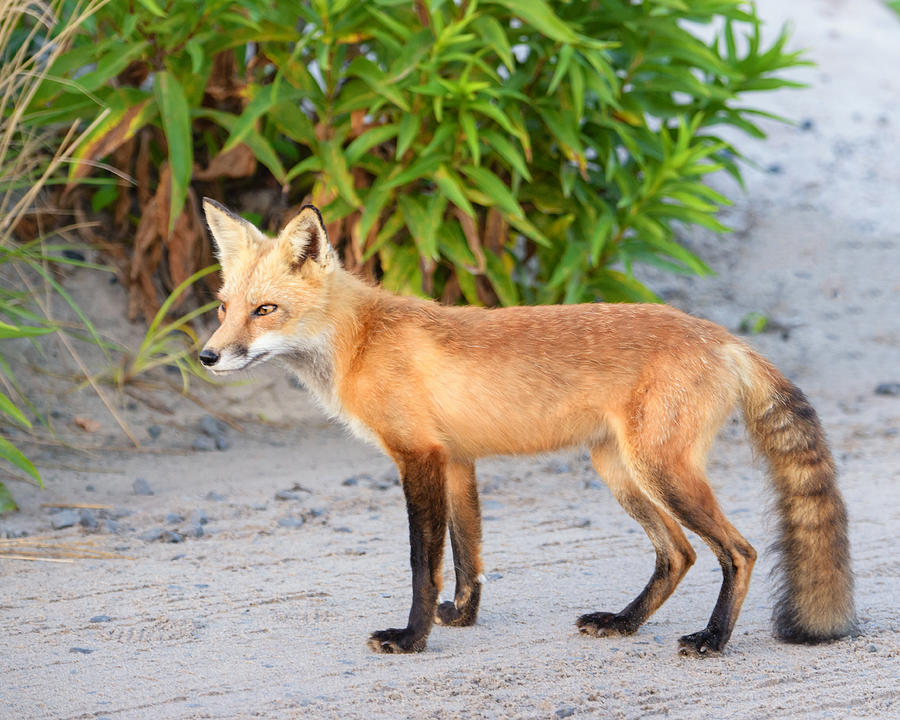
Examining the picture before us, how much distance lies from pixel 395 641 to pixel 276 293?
1.34 m

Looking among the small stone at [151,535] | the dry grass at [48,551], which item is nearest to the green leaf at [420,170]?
the small stone at [151,535]

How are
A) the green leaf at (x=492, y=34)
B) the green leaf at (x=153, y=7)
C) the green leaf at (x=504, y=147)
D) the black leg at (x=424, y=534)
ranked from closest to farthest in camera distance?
the black leg at (x=424, y=534), the green leaf at (x=153, y=7), the green leaf at (x=492, y=34), the green leaf at (x=504, y=147)

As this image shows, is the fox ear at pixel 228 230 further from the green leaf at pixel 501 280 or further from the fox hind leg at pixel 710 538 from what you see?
the green leaf at pixel 501 280

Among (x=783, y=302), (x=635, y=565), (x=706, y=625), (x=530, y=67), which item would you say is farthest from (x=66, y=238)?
(x=783, y=302)

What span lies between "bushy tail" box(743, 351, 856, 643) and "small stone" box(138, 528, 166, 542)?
9.02 feet

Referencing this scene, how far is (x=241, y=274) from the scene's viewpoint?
13.2ft

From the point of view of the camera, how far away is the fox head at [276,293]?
387cm

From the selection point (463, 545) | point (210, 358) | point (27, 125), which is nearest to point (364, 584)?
point (463, 545)

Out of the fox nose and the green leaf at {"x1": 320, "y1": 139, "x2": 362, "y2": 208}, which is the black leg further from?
the green leaf at {"x1": 320, "y1": 139, "x2": 362, "y2": 208}

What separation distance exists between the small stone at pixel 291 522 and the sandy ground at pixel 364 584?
0.05 ft

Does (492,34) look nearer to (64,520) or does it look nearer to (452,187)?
(452,187)

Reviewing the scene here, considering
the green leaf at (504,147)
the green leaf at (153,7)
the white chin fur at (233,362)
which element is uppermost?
the green leaf at (153,7)

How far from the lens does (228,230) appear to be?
4.21 meters

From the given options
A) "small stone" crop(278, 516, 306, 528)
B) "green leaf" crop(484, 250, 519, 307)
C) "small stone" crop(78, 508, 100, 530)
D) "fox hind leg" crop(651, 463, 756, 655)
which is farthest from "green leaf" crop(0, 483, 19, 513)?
"fox hind leg" crop(651, 463, 756, 655)
